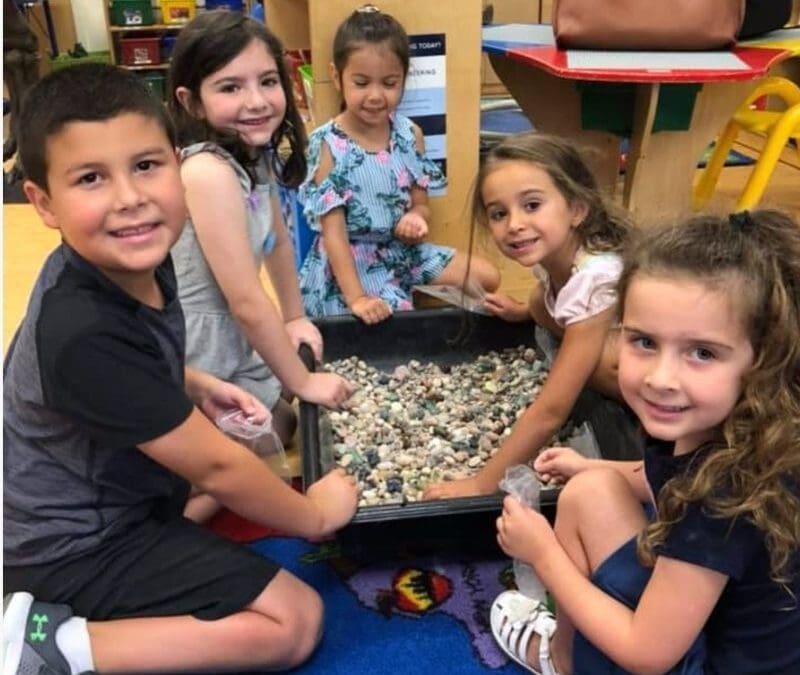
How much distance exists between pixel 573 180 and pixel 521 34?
1033mm

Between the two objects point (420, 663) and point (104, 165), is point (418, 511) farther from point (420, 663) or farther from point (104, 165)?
point (104, 165)

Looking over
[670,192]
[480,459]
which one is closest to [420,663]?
[480,459]

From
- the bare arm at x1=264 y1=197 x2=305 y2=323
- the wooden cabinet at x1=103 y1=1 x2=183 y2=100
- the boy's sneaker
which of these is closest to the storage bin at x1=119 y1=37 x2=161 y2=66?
the wooden cabinet at x1=103 y1=1 x2=183 y2=100

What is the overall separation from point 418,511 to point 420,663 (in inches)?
7.0

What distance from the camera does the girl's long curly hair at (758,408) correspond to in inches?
29.4

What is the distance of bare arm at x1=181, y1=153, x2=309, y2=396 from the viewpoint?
4.15 feet

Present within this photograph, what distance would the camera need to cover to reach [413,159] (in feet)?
5.90

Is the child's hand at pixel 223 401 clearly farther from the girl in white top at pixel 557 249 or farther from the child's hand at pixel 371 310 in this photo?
the child's hand at pixel 371 310

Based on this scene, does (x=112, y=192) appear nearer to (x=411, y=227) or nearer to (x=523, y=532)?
(x=523, y=532)

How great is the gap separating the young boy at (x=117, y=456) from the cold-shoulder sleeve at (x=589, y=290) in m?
0.41

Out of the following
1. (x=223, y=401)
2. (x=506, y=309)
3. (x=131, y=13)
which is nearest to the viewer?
(x=223, y=401)

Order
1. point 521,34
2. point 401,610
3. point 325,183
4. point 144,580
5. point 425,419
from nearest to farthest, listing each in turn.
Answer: point 144,580 < point 401,610 < point 425,419 < point 325,183 < point 521,34

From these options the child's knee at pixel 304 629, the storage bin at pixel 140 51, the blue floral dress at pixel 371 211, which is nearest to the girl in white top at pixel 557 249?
the child's knee at pixel 304 629

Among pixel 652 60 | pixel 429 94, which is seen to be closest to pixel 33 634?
pixel 429 94
